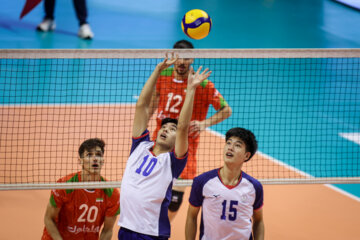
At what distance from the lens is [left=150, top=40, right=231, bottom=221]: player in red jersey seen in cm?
713

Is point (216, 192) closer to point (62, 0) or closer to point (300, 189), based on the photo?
point (300, 189)

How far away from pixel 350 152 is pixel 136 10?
1231 cm

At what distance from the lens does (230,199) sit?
5.30 m

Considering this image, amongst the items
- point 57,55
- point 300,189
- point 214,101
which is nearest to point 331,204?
point 300,189

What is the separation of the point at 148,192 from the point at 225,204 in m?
0.79

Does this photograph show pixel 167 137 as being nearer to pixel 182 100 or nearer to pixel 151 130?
pixel 182 100

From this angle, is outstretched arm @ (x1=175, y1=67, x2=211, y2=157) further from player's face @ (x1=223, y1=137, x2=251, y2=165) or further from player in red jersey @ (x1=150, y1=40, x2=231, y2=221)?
player in red jersey @ (x1=150, y1=40, x2=231, y2=221)

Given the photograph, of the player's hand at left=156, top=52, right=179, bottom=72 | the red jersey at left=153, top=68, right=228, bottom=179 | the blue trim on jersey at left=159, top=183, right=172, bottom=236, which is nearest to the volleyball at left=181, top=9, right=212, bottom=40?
the red jersey at left=153, top=68, right=228, bottom=179

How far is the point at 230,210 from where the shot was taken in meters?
5.29

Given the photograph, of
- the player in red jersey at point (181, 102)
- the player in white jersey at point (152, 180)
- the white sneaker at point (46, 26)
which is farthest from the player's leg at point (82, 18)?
the player in white jersey at point (152, 180)

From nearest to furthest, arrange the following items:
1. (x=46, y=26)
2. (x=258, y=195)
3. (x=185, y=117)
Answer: (x=185, y=117) → (x=258, y=195) → (x=46, y=26)

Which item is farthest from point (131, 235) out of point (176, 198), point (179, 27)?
point (179, 27)

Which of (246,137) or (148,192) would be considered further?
(246,137)

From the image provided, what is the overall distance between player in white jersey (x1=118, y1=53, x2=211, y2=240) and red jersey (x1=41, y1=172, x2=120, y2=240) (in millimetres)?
587
